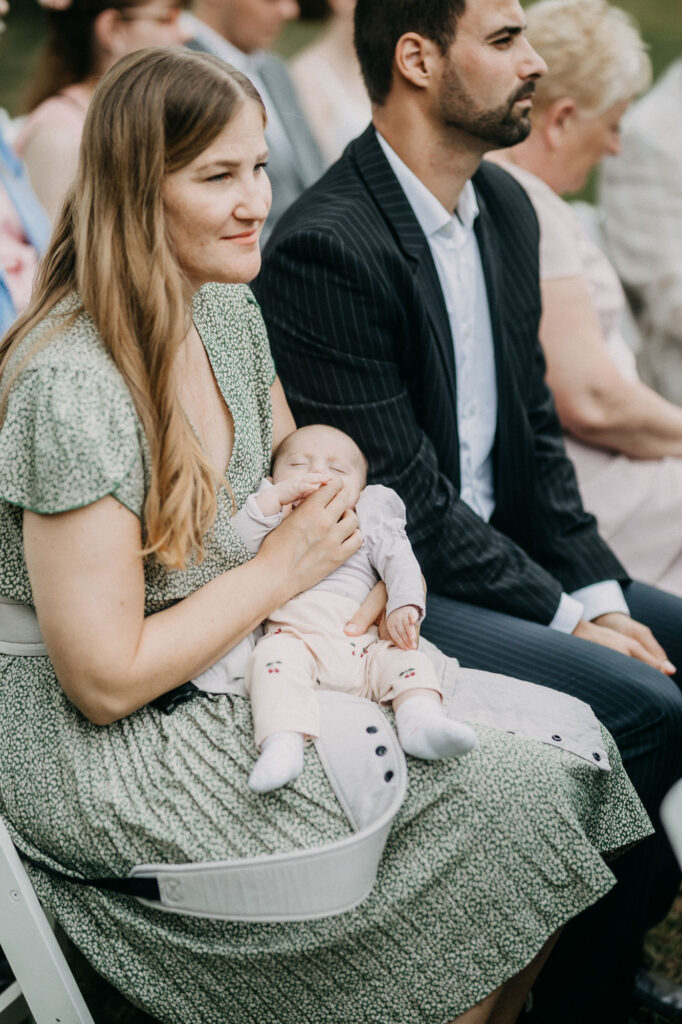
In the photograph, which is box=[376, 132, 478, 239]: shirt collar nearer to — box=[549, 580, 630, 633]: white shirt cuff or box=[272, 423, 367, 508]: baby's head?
box=[272, 423, 367, 508]: baby's head

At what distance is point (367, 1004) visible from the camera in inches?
59.6

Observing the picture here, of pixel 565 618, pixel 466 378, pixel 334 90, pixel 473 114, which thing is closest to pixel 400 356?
pixel 466 378

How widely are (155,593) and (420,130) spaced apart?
1.19 meters

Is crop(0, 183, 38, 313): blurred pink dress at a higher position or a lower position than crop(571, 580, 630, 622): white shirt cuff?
higher

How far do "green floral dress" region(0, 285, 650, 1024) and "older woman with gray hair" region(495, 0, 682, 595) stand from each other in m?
1.31

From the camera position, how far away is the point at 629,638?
7.41 ft

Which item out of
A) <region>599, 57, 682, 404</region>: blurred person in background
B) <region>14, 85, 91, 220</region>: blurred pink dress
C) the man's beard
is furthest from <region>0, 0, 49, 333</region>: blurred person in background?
<region>599, 57, 682, 404</region>: blurred person in background

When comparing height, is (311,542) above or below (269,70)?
above

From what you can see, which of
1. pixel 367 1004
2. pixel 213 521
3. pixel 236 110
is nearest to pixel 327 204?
pixel 236 110

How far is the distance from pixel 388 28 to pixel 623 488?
128 cm

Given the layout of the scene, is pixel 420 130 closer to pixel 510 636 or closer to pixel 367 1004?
pixel 510 636

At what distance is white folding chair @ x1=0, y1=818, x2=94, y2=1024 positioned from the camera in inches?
60.0

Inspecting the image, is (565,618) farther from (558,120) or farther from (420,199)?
(558,120)

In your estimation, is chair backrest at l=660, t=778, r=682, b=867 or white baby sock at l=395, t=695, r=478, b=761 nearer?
chair backrest at l=660, t=778, r=682, b=867
